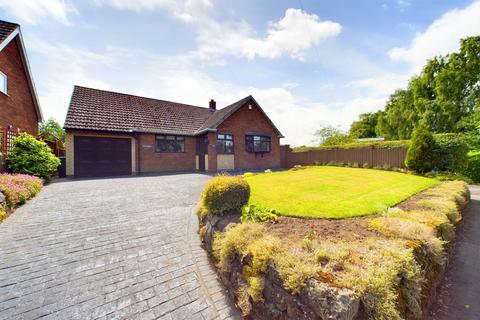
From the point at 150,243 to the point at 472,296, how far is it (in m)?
5.84

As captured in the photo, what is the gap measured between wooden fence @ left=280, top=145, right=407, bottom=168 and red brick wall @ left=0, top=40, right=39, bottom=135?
20061 mm

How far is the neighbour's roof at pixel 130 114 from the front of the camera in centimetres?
1335

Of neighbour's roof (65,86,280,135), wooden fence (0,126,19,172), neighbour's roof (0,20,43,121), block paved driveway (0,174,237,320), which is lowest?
block paved driveway (0,174,237,320)

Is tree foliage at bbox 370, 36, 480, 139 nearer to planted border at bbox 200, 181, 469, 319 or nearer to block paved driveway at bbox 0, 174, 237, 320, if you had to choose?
planted border at bbox 200, 181, 469, 319

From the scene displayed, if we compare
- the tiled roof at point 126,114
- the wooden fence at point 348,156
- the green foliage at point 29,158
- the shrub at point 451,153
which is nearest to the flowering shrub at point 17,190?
the green foliage at point 29,158

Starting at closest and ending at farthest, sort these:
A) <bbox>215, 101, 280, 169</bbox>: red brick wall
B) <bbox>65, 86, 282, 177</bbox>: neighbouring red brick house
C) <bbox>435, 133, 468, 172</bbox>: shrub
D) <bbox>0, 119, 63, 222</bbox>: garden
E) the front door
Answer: <bbox>0, 119, 63, 222</bbox>: garden < <bbox>435, 133, 468, 172</bbox>: shrub < <bbox>65, 86, 282, 177</bbox>: neighbouring red brick house < the front door < <bbox>215, 101, 280, 169</bbox>: red brick wall

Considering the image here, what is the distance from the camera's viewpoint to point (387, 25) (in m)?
7.26

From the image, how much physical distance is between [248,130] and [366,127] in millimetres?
38940

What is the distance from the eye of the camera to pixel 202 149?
16.2 metres

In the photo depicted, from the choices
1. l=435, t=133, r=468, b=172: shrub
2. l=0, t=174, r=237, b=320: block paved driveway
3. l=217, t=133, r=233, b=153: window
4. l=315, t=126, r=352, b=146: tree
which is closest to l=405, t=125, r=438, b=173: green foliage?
l=435, t=133, r=468, b=172: shrub

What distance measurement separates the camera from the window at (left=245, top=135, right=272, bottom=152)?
1773cm

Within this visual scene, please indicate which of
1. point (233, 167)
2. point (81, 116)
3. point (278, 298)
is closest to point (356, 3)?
point (278, 298)

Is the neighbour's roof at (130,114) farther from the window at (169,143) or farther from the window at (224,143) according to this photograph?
the window at (224,143)

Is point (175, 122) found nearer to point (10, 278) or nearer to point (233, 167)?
point (233, 167)
